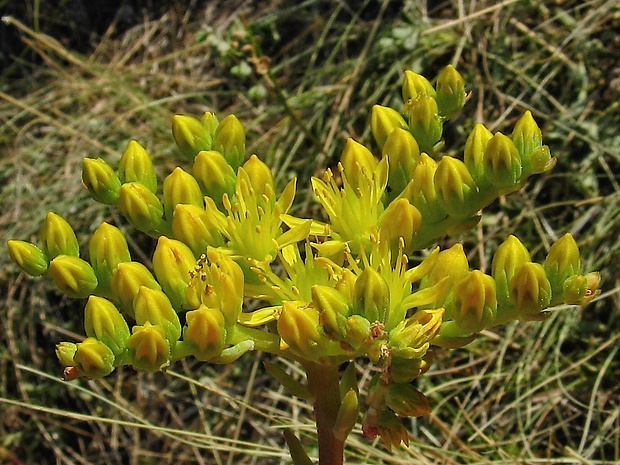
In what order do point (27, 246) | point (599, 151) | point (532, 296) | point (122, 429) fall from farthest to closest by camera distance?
point (122, 429) < point (599, 151) < point (27, 246) < point (532, 296)

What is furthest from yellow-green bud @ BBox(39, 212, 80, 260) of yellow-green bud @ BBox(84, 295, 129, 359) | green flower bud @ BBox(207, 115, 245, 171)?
green flower bud @ BBox(207, 115, 245, 171)

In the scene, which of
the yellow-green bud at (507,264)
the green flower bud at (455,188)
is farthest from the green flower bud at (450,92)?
the yellow-green bud at (507,264)

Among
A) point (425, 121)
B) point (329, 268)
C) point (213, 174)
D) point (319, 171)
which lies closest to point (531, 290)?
point (329, 268)

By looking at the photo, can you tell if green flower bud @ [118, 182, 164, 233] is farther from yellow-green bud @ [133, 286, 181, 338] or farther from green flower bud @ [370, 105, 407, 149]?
green flower bud @ [370, 105, 407, 149]

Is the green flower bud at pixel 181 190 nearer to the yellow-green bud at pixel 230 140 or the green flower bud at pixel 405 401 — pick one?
the yellow-green bud at pixel 230 140

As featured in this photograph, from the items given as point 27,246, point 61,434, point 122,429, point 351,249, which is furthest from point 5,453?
point 351,249

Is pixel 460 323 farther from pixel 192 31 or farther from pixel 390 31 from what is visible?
pixel 192 31
